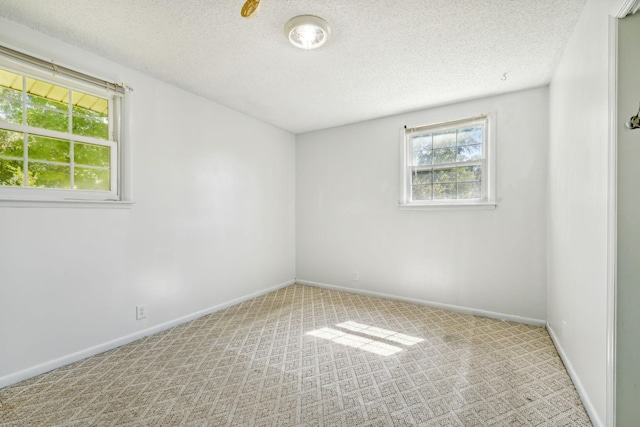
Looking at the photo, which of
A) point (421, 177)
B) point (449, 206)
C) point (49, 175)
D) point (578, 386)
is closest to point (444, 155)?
point (421, 177)

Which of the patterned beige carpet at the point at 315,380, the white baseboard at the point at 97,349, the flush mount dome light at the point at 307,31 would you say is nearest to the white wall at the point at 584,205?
the patterned beige carpet at the point at 315,380

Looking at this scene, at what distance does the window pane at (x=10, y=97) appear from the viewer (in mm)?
2018

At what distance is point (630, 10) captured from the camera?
1.31 m

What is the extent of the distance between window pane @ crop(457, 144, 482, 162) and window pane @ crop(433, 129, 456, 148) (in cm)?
13

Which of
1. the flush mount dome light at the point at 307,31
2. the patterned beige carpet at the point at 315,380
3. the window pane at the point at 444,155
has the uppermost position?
the flush mount dome light at the point at 307,31

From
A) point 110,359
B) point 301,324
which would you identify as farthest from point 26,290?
point 301,324

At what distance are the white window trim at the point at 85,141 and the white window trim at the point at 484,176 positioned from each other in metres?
3.07

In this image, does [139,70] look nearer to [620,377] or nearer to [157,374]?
[157,374]

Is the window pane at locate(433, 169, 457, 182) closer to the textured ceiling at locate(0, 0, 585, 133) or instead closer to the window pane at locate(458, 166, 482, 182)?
the window pane at locate(458, 166, 482, 182)

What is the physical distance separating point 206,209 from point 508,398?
10.5 feet

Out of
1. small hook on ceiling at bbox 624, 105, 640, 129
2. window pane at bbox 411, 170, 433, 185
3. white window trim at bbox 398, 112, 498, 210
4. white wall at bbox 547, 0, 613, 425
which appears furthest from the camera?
window pane at bbox 411, 170, 433, 185

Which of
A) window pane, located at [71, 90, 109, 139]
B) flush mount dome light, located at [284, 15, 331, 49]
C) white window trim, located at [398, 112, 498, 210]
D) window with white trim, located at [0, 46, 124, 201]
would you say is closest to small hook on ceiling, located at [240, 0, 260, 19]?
flush mount dome light, located at [284, 15, 331, 49]

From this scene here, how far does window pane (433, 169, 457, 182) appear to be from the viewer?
137 inches

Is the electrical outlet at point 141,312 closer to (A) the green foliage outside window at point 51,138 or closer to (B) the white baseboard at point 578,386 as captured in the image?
(A) the green foliage outside window at point 51,138
